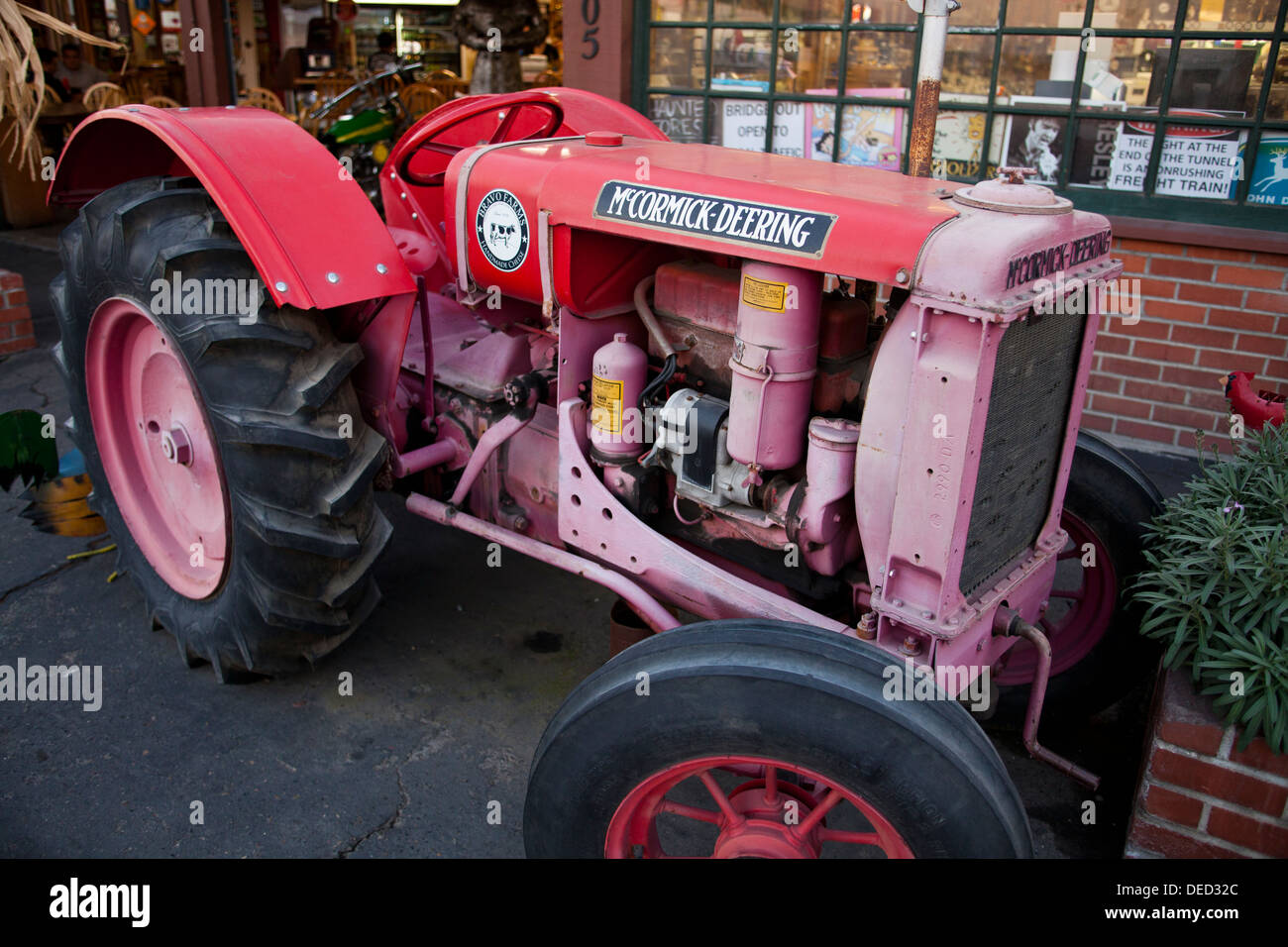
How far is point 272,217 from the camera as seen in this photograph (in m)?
2.34

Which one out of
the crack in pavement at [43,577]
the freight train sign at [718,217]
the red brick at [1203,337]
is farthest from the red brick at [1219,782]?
the crack in pavement at [43,577]

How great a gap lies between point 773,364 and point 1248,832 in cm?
133

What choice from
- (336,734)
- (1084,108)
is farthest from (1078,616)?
(1084,108)

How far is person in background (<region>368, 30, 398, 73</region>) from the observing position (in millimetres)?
11068

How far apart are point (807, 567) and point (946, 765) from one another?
68 centimetres

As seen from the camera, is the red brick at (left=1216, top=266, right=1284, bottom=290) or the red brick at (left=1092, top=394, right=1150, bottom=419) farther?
the red brick at (left=1092, top=394, right=1150, bottom=419)

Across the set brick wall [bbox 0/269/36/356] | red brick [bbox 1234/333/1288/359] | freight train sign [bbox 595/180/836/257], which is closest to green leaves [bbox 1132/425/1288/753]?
freight train sign [bbox 595/180/836/257]

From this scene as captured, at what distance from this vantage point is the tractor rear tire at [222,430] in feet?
7.82

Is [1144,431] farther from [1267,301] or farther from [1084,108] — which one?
[1084,108]

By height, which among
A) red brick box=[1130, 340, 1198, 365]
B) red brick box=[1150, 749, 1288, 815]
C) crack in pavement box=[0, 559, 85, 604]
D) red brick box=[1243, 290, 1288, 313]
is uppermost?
red brick box=[1243, 290, 1288, 313]

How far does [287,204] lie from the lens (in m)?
2.39

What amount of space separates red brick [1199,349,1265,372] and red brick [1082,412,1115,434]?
1.49ft

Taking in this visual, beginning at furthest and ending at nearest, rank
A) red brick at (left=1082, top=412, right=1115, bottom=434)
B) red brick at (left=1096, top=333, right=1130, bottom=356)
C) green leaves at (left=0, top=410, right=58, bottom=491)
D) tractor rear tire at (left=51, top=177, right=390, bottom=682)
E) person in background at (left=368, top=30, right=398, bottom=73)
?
1. person in background at (left=368, top=30, right=398, bottom=73)
2. red brick at (left=1082, top=412, right=1115, bottom=434)
3. red brick at (left=1096, top=333, right=1130, bottom=356)
4. green leaves at (left=0, top=410, right=58, bottom=491)
5. tractor rear tire at (left=51, top=177, right=390, bottom=682)

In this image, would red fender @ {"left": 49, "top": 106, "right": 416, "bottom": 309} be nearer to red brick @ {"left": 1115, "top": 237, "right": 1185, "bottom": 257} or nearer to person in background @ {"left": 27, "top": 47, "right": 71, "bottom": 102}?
red brick @ {"left": 1115, "top": 237, "right": 1185, "bottom": 257}
